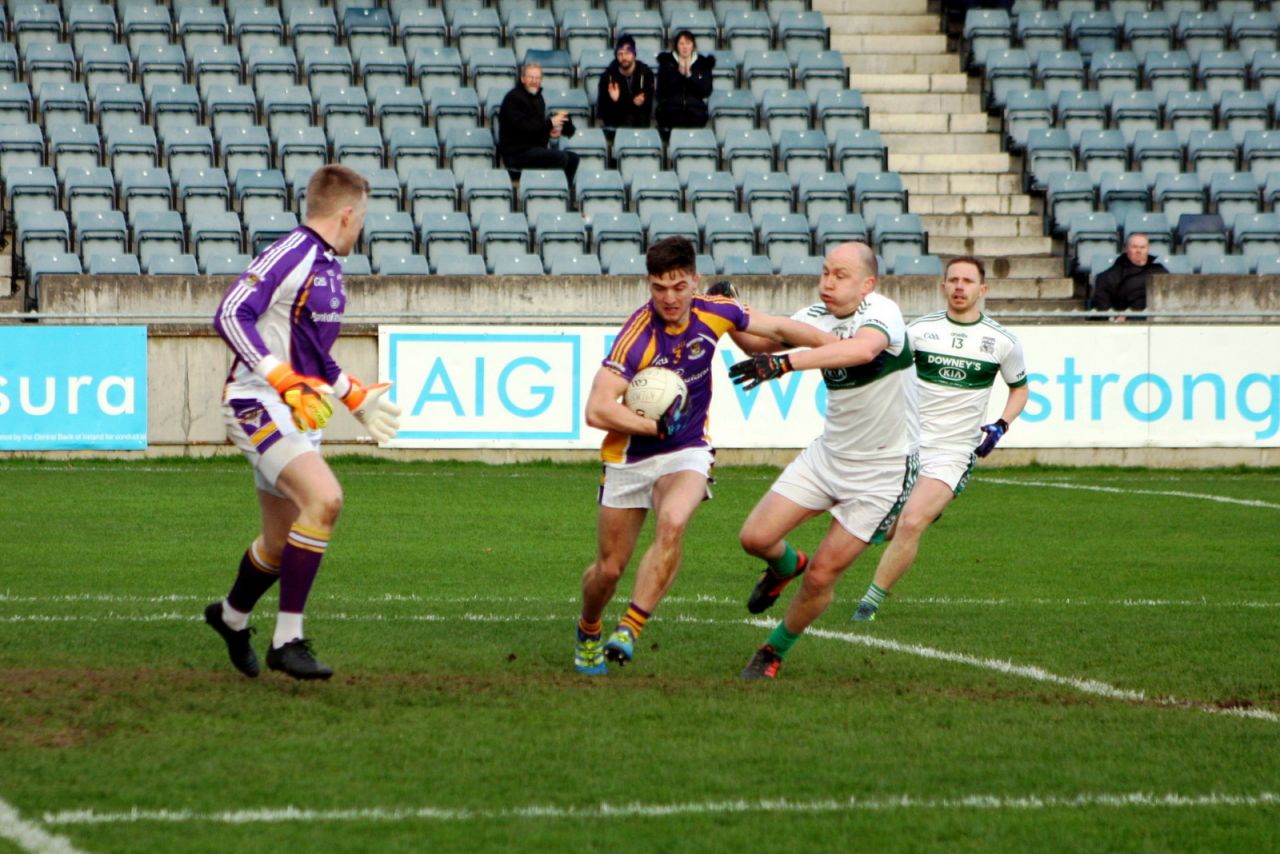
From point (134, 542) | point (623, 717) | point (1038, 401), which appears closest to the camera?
point (623, 717)

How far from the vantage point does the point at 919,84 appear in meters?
27.0

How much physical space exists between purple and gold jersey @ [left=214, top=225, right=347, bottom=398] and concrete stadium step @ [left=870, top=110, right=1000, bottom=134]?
19.8 meters

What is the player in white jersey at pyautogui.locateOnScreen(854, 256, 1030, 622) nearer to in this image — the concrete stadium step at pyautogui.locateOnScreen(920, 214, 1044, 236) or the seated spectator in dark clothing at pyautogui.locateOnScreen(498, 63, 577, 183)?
the seated spectator in dark clothing at pyautogui.locateOnScreen(498, 63, 577, 183)

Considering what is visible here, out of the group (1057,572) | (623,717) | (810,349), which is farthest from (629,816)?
(1057,572)

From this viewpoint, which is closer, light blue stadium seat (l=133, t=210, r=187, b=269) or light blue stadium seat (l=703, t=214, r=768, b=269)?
light blue stadium seat (l=133, t=210, r=187, b=269)

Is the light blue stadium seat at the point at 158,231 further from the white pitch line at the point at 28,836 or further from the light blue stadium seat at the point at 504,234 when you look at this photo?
the white pitch line at the point at 28,836

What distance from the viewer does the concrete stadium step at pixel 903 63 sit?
27391mm

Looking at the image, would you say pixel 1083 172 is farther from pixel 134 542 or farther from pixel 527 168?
pixel 134 542

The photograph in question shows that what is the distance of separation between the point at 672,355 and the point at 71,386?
1209 centimetres

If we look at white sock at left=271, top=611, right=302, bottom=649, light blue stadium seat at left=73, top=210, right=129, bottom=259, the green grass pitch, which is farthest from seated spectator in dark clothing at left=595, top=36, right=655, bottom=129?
white sock at left=271, top=611, right=302, bottom=649

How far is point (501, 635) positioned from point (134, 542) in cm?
480

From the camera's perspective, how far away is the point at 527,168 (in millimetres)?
23078

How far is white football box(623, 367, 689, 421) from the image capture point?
7.51 meters

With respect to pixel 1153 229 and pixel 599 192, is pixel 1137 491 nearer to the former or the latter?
pixel 1153 229
